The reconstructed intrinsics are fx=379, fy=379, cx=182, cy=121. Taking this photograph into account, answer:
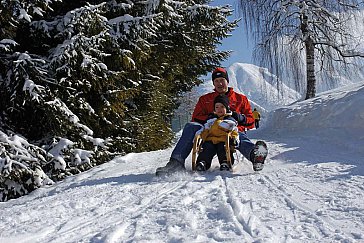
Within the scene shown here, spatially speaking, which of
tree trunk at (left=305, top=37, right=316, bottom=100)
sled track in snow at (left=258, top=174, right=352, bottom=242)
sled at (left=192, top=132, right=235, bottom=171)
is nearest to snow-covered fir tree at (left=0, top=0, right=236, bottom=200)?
sled at (left=192, top=132, right=235, bottom=171)

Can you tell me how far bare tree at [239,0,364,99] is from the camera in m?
9.25

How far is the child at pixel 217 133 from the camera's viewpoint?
4371mm

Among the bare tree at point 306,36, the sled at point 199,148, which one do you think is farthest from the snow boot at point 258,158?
the bare tree at point 306,36

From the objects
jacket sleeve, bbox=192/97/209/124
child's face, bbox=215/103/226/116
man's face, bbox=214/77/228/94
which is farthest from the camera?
man's face, bbox=214/77/228/94

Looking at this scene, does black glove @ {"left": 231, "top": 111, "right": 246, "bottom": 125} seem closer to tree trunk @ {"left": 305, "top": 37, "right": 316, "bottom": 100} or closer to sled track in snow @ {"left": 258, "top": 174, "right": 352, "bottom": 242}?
sled track in snow @ {"left": 258, "top": 174, "right": 352, "bottom": 242}

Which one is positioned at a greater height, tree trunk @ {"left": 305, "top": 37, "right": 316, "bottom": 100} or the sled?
tree trunk @ {"left": 305, "top": 37, "right": 316, "bottom": 100}

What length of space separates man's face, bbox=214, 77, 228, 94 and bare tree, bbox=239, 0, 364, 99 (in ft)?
16.1

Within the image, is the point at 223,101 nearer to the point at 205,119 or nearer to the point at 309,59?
the point at 205,119

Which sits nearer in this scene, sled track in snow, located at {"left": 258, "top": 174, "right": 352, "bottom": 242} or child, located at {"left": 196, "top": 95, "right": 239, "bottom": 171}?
sled track in snow, located at {"left": 258, "top": 174, "right": 352, "bottom": 242}

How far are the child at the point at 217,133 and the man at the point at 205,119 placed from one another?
13 cm

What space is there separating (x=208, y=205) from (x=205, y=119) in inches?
89.9

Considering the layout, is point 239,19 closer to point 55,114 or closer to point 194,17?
point 194,17

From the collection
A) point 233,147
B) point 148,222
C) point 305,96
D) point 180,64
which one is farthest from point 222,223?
point 305,96

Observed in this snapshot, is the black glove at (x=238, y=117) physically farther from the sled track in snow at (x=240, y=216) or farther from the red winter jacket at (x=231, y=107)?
the sled track in snow at (x=240, y=216)
